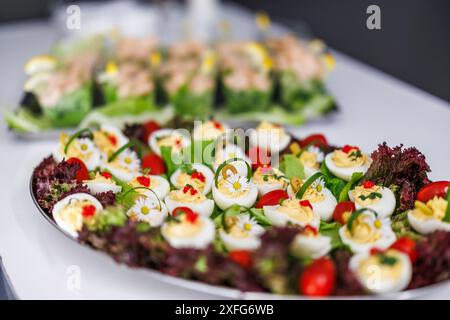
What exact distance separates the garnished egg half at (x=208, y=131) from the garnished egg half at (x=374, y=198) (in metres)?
0.61

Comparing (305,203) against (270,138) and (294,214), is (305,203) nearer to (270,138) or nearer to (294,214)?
(294,214)

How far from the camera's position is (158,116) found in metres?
2.92

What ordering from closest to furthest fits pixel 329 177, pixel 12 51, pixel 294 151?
1. pixel 329 177
2. pixel 294 151
3. pixel 12 51

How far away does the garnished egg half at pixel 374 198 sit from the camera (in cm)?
176

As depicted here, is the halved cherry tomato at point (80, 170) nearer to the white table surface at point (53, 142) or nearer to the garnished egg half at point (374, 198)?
the white table surface at point (53, 142)

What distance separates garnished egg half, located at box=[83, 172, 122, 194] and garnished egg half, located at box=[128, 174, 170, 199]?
0.18 feet

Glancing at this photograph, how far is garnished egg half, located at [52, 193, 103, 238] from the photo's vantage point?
1.68 metres

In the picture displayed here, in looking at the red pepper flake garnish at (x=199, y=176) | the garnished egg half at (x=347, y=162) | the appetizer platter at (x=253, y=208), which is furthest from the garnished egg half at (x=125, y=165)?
the garnished egg half at (x=347, y=162)

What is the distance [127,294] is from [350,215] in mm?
678

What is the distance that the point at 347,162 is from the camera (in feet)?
6.56

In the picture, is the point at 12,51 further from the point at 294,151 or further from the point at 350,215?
the point at 350,215

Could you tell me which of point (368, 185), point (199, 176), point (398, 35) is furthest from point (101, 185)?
point (398, 35)

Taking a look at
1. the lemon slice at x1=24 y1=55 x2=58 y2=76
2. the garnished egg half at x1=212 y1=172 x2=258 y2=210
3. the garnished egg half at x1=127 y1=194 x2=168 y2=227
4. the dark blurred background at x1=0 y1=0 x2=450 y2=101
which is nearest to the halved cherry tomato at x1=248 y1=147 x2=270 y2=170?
the garnished egg half at x1=212 y1=172 x2=258 y2=210
